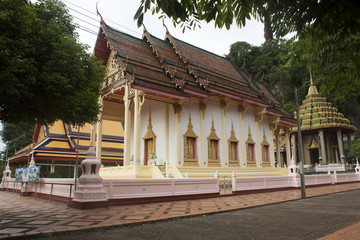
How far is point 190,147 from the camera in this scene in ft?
49.3

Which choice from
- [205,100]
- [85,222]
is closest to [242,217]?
[85,222]

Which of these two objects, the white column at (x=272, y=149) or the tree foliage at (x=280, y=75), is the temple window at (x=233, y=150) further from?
the tree foliage at (x=280, y=75)

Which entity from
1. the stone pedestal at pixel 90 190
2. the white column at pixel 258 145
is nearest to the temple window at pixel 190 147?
the white column at pixel 258 145

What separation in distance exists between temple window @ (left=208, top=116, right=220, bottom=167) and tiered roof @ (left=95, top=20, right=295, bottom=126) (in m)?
2.35

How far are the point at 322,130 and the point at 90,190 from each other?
34.2 meters

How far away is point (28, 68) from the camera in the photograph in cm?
640

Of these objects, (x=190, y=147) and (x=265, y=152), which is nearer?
(x=190, y=147)

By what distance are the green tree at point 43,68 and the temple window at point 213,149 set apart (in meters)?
8.44

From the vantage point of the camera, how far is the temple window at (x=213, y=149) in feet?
51.6

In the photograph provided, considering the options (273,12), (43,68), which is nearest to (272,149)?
(43,68)

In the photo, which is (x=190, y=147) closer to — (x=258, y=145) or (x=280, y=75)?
(x=258, y=145)

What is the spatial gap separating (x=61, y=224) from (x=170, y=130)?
947 centimetres

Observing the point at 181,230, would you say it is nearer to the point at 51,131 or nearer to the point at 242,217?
the point at 242,217

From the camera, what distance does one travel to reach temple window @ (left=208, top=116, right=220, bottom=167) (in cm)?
1572
